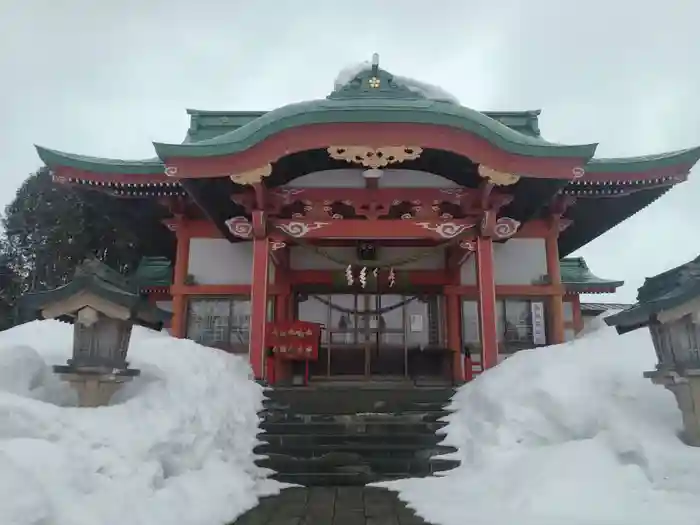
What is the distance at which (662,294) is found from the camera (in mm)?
6090

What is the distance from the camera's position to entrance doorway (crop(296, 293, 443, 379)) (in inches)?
503

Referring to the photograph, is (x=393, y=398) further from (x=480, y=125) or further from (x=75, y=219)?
(x=75, y=219)

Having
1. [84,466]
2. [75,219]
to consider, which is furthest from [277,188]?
[75,219]

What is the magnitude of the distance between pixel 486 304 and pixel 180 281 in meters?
6.34

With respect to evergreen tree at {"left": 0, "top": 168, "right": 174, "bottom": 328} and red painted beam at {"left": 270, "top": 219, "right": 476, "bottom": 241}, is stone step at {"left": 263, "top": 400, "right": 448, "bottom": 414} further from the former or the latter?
evergreen tree at {"left": 0, "top": 168, "right": 174, "bottom": 328}

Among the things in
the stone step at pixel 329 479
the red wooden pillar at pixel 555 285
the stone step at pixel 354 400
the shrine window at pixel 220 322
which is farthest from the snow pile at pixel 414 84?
the stone step at pixel 329 479

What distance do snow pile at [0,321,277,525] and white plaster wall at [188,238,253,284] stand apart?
3.68 meters

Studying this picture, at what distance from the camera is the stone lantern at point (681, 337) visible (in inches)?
216

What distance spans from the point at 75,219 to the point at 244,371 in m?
16.8

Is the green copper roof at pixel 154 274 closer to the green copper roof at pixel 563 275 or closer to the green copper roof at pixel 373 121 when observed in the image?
the green copper roof at pixel 563 275

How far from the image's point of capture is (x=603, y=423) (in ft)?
19.5

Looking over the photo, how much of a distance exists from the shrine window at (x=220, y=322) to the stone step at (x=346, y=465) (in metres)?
4.94

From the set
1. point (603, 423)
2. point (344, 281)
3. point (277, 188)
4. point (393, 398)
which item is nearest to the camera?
point (603, 423)

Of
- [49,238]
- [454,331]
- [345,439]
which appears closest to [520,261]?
[454,331]
